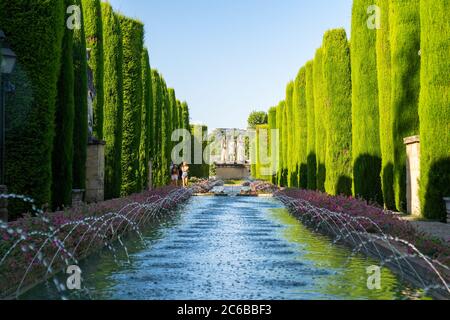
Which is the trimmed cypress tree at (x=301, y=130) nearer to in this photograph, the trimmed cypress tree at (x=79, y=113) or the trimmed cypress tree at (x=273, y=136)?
the trimmed cypress tree at (x=273, y=136)

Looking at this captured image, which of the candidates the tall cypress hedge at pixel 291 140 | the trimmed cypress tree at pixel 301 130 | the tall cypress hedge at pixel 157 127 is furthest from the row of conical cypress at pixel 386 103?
the tall cypress hedge at pixel 157 127

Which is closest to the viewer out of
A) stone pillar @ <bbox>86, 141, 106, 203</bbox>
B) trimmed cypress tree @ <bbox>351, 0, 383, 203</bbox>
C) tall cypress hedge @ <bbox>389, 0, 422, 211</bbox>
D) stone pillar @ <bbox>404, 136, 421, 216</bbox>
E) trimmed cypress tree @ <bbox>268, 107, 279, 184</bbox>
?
stone pillar @ <bbox>404, 136, 421, 216</bbox>

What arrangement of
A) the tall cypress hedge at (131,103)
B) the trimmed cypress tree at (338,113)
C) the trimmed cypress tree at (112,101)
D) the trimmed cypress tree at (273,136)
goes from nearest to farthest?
the trimmed cypress tree at (112,101)
the trimmed cypress tree at (338,113)
the tall cypress hedge at (131,103)
the trimmed cypress tree at (273,136)

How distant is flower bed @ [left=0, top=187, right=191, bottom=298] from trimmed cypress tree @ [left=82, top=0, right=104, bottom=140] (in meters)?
8.47

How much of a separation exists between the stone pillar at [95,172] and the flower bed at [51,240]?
7.00 meters

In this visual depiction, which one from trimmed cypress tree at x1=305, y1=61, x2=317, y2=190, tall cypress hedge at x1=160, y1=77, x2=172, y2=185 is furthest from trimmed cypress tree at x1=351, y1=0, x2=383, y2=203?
tall cypress hedge at x1=160, y1=77, x2=172, y2=185

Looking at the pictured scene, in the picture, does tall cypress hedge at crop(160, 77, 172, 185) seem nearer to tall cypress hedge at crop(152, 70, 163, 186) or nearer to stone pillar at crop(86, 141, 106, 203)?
tall cypress hedge at crop(152, 70, 163, 186)

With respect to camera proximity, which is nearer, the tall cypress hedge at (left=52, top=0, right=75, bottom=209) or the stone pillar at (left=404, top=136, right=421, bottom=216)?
the tall cypress hedge at (left=52, top=0, right=75, bottom=209)

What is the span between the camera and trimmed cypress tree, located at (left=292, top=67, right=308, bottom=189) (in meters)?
34.3

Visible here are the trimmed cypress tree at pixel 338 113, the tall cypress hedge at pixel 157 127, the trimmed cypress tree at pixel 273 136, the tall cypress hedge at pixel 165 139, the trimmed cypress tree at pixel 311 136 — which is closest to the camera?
the trimmed cypress tree at pixel 338 113

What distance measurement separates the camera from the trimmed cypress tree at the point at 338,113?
78.3ft

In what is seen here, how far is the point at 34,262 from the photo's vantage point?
7.45 metres

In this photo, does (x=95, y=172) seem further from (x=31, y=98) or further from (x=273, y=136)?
(x=273, y=136)

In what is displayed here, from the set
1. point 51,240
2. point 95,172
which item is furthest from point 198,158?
point 51,240
